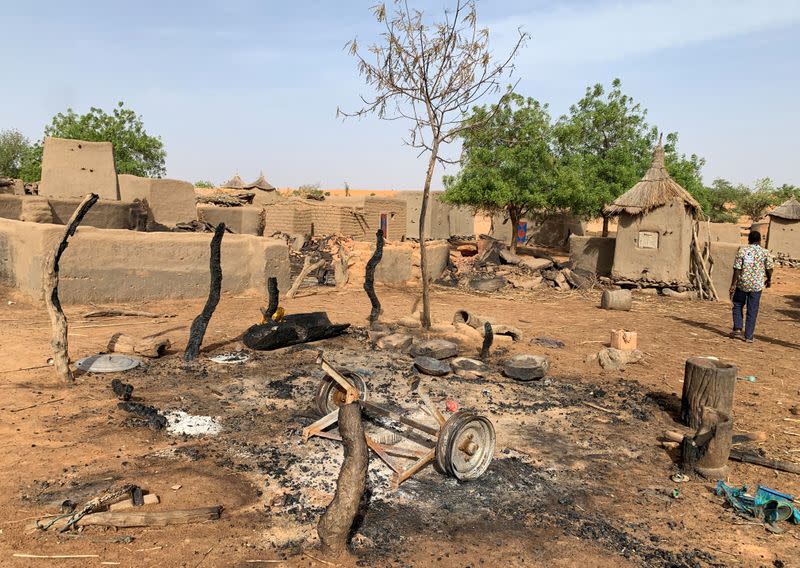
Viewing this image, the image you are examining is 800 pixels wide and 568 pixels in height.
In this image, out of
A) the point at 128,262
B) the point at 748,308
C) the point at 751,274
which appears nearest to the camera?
the point at 751,274

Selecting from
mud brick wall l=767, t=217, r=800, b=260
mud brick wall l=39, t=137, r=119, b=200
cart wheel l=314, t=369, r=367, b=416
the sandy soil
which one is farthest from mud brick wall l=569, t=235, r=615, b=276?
mud brick wall l=39, t=137, r=119, b=200

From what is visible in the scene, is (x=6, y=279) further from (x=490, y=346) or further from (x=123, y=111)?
(x=123, y=111)

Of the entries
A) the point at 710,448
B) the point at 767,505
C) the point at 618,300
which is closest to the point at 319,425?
the point at 710,448

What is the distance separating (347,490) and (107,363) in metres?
4.36

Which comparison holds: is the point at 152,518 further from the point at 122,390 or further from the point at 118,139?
the point at 118,139

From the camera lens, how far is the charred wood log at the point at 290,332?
303 inches

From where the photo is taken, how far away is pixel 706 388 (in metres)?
5.70

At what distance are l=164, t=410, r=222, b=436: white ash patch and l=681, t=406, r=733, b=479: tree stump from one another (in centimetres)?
406

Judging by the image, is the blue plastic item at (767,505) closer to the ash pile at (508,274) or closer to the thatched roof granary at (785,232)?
the ash pile at (508,274)

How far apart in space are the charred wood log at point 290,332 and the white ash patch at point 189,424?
222 cm

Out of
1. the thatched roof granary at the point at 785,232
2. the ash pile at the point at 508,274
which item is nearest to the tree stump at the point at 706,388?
the ash pile at the point at 508,274

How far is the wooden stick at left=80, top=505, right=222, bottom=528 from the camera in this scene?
3547mm

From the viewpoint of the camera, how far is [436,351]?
761 centimetres

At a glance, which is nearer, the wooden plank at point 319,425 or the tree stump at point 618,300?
the wooden plank at point 319,425
